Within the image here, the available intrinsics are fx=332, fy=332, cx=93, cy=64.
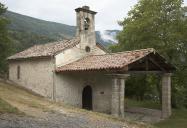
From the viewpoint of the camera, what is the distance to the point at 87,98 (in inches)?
915

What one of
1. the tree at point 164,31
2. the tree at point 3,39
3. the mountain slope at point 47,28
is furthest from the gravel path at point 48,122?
the mountain slope at point 47,28

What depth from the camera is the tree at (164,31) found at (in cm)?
2377

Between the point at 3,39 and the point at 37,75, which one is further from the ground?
the point at 3,39

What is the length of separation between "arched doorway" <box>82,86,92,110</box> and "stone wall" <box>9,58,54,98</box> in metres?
2.38

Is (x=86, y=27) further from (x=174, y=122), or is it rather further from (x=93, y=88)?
(x=174, y=122)

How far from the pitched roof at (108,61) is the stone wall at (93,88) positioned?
42.0 inches

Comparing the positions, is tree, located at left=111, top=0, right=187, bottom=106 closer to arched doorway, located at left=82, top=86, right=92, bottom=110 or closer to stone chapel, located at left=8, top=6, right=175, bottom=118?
stone chapel, located at left=8, top=6, right=175, bottom=118

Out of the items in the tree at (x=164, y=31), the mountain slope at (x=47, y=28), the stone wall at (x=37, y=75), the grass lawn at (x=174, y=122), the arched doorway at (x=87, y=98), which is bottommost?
the grass lawn at (x=174, y=122)

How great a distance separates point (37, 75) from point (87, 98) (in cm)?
407

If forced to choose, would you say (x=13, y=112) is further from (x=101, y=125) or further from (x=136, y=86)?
(x=136, y=86)

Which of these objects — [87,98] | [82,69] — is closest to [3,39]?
[87,98]

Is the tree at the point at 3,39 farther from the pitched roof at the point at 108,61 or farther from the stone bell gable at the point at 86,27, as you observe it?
the pitched roof at the point at 108,61

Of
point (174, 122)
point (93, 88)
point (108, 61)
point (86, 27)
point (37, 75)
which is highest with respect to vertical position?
point (86, 27)

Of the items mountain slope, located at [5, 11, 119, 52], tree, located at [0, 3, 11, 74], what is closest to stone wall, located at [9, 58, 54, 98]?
tree, located at [0, 3, 11, 74]
